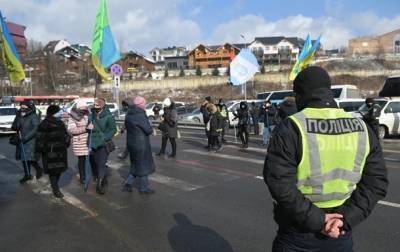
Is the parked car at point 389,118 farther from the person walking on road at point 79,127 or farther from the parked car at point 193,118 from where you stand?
the parked car at point 193,118

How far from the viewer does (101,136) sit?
794 centimetres

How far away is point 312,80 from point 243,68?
1702cm

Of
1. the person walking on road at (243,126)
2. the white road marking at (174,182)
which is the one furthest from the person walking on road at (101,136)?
the person walking on road at (243,126)

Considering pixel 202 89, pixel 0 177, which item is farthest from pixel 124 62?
pixel 0 177

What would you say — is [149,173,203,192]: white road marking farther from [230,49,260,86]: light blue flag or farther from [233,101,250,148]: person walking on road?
[230,49,260,86]: light blue flag

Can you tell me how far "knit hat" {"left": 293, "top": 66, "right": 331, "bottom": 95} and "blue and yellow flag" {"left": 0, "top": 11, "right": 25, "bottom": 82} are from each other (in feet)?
34.5

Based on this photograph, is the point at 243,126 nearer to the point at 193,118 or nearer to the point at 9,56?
the point at 9,56

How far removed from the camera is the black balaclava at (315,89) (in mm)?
2512

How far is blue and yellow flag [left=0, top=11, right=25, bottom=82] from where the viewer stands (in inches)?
449

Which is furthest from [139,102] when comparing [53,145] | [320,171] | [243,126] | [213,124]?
[243,126]

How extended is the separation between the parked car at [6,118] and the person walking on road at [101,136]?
15.3 m

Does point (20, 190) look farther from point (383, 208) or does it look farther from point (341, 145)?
point (341, 145)

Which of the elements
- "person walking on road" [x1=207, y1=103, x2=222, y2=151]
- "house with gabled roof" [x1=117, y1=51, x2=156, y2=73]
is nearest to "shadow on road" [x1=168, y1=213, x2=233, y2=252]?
"person walking on road" [x1=207, y1=103, x2=222, y2=151]

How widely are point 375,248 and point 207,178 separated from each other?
4778 mm
